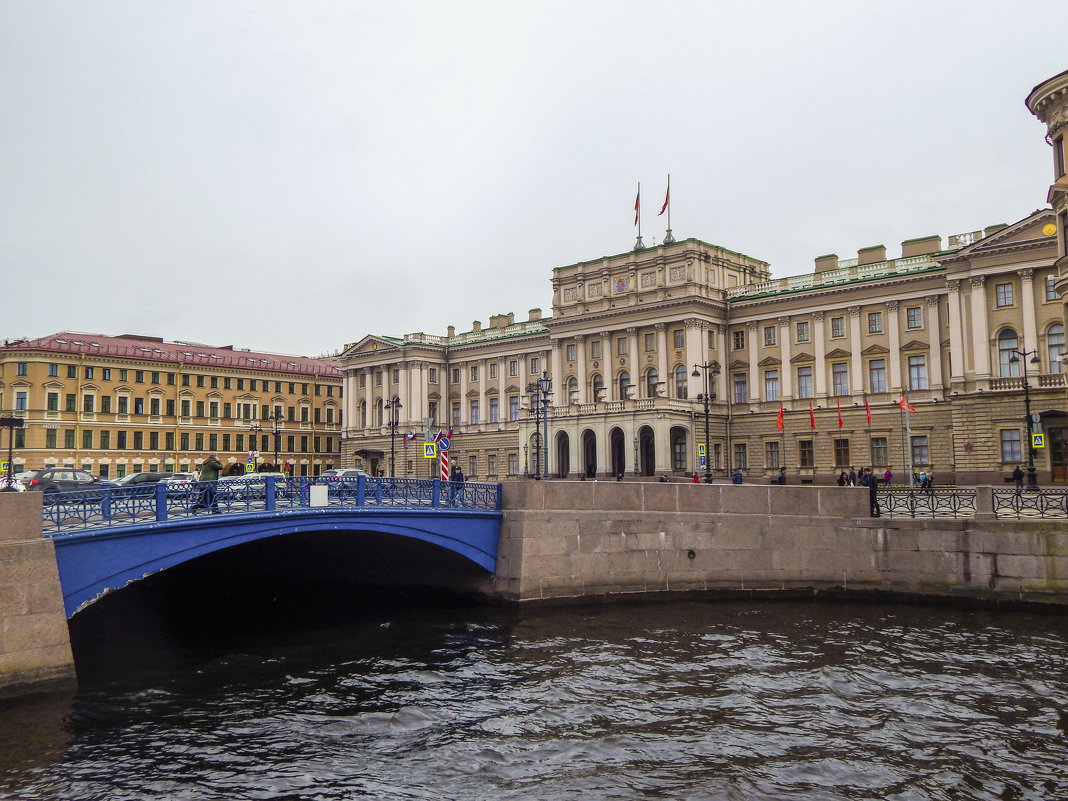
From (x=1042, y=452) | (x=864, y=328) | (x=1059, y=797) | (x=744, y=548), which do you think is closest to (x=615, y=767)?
(x=1059, y=797)

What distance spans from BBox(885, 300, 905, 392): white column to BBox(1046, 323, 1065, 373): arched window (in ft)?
31.4

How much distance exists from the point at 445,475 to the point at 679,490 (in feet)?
30.3

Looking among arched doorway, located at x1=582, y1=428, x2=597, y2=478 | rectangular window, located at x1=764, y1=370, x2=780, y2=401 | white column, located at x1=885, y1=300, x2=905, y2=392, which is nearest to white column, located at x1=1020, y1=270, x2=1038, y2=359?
white column, located at x1=885, y1=300, x2=905, y2=392

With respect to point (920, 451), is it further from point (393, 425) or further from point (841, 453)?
point (393, 425)

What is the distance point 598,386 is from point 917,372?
2492cm

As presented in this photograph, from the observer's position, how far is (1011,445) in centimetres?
5069

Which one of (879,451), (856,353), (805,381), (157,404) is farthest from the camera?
(157,404)

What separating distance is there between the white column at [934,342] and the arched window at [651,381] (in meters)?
20.0

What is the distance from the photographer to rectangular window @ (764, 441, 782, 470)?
64938 mm

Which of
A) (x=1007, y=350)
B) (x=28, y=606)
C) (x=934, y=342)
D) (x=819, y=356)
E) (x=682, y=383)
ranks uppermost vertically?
(x=934, y=342)

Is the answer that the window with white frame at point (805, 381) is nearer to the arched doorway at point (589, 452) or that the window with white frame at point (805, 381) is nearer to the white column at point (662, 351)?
the white column at point (662, 351)

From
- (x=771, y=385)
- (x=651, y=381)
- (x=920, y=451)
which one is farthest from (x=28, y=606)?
(x=651, y=381)

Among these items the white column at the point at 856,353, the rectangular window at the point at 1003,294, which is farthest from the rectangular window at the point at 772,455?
the rectangular window at the point at 1003,294

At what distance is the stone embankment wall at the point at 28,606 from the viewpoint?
14859mm
